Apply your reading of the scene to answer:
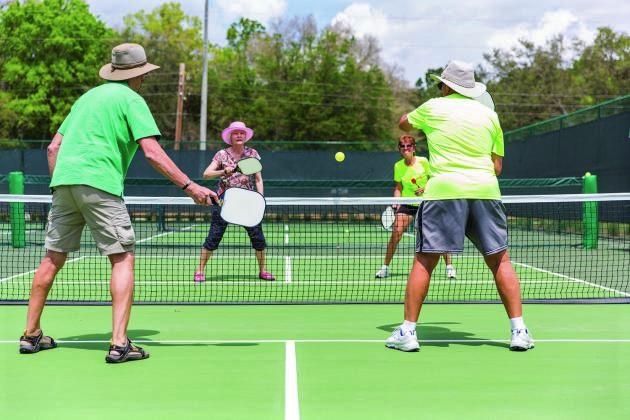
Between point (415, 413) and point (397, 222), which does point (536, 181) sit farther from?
point (415, 413)

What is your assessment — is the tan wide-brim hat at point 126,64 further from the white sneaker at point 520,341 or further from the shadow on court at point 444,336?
the white sneaker at point 520,341

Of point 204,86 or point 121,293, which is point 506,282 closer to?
point 121,293

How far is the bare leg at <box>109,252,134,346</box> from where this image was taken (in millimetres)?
4777

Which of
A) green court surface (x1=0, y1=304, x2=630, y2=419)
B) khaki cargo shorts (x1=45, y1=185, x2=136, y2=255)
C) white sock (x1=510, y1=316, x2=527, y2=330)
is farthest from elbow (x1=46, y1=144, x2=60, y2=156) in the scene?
white sock (x1=510, y1=316, x2=527, y2=330)

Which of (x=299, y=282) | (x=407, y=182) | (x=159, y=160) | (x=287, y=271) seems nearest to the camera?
(x=159, y=160)

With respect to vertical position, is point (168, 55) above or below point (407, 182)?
above

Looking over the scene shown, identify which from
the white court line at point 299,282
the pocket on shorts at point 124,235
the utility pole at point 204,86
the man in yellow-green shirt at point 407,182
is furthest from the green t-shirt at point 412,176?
the utility pole at point 204,86

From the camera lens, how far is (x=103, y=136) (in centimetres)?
481

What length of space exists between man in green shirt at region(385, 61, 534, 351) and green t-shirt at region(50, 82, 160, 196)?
1.66 meters

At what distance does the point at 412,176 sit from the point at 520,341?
4.19m

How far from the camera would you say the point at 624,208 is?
1496 centimetres

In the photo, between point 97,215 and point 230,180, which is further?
point 230,180

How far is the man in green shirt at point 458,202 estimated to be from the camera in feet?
16.5

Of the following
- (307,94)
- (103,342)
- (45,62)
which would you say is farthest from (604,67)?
(103,342)
